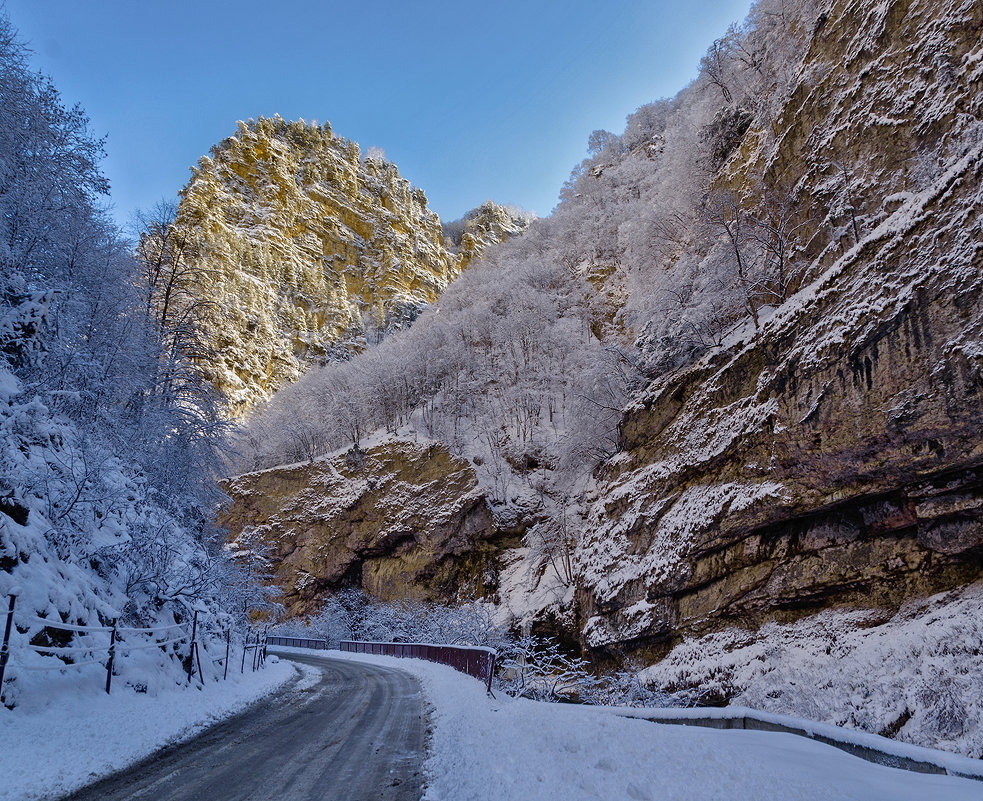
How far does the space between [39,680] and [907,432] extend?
52.1 ft

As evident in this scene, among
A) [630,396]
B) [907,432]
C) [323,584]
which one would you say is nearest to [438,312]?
[323,584]

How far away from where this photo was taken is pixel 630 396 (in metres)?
26.5

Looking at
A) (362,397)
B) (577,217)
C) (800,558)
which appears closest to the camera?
(800,558)

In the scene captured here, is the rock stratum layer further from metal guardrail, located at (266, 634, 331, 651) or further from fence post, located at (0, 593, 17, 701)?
fence post, located at (0, 593, 17, 701)

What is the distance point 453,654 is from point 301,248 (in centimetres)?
8365

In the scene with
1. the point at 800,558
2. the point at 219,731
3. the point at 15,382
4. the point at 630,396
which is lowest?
the point at 219,731

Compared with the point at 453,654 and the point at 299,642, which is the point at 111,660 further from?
the point at 299,642

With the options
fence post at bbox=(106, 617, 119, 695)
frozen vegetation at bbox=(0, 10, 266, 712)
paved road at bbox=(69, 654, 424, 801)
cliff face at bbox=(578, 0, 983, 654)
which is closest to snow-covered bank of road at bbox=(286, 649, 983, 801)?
paved road at bbox=(69, 654, 424, 801)

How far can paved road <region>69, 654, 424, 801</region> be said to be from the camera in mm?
4379

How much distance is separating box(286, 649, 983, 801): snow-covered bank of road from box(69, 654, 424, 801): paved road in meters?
0.51

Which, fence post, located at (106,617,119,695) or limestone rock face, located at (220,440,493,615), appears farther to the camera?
limestone rock face, located at (220,440,493,615)

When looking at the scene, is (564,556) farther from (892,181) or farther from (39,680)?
(39,680)

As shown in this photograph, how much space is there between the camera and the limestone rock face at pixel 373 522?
36719 mm

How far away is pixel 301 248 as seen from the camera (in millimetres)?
85062
